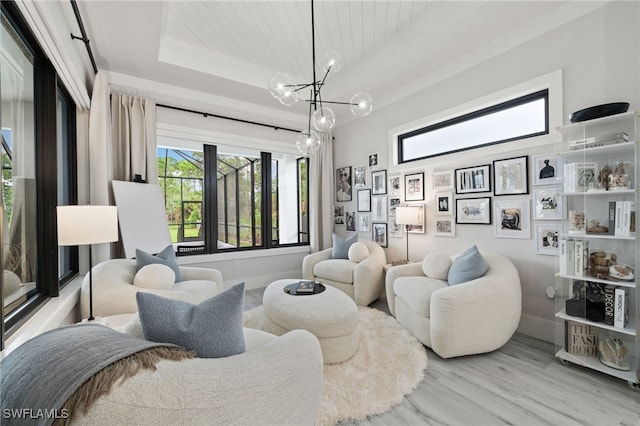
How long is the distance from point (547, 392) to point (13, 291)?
11.0ft

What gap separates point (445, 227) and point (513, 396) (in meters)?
1.95

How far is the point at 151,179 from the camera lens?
3.46 m

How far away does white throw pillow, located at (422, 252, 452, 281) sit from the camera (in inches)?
112

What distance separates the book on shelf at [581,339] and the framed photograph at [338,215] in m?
3.39

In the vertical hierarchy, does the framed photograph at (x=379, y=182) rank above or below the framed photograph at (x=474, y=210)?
above

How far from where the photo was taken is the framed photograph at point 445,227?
3301mm

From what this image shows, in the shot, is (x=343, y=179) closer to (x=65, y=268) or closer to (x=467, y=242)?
(x=467, y=242)

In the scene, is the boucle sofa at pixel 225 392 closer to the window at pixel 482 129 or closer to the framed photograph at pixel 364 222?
the window at pixel 482 129

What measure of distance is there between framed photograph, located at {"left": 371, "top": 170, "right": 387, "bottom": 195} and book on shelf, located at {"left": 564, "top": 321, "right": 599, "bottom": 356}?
2.60 meters

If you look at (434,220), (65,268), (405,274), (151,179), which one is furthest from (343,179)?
(65,268)

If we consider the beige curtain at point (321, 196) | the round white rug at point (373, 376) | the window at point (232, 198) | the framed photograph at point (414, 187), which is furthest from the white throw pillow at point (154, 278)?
the framed photograph at point (414, 187)

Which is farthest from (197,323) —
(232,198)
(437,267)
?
(232,198)

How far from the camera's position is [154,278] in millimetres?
2225

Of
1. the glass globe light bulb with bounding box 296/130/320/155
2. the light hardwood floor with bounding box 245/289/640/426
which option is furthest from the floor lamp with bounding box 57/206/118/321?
the light hardwood floor with bounding box 245/289/640/426
